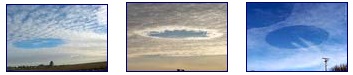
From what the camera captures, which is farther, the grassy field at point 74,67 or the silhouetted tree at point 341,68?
the grassy field at point 74,67

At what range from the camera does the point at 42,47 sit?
5.58 m

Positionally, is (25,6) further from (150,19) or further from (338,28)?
(338,28)

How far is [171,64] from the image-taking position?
5574 millimetres

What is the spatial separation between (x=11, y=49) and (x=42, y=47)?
1.27 ft

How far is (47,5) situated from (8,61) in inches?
32.1

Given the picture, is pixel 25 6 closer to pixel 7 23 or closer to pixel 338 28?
pixel 7 23

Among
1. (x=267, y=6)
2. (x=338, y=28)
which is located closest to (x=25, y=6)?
(x=267, y=6)

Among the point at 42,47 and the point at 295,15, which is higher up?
the point at 295,15

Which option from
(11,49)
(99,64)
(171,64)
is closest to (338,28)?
(171,64)

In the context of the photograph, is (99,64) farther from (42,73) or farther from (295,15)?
(295,15)

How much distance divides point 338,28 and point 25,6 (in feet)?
11.9

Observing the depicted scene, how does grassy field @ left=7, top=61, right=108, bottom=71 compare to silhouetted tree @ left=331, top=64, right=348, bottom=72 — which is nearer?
silhouetted tree @ left=331, top=64, right=348, bottom=72

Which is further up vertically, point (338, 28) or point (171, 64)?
point (338, 28)

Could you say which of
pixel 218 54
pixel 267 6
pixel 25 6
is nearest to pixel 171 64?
pixel 218 54
